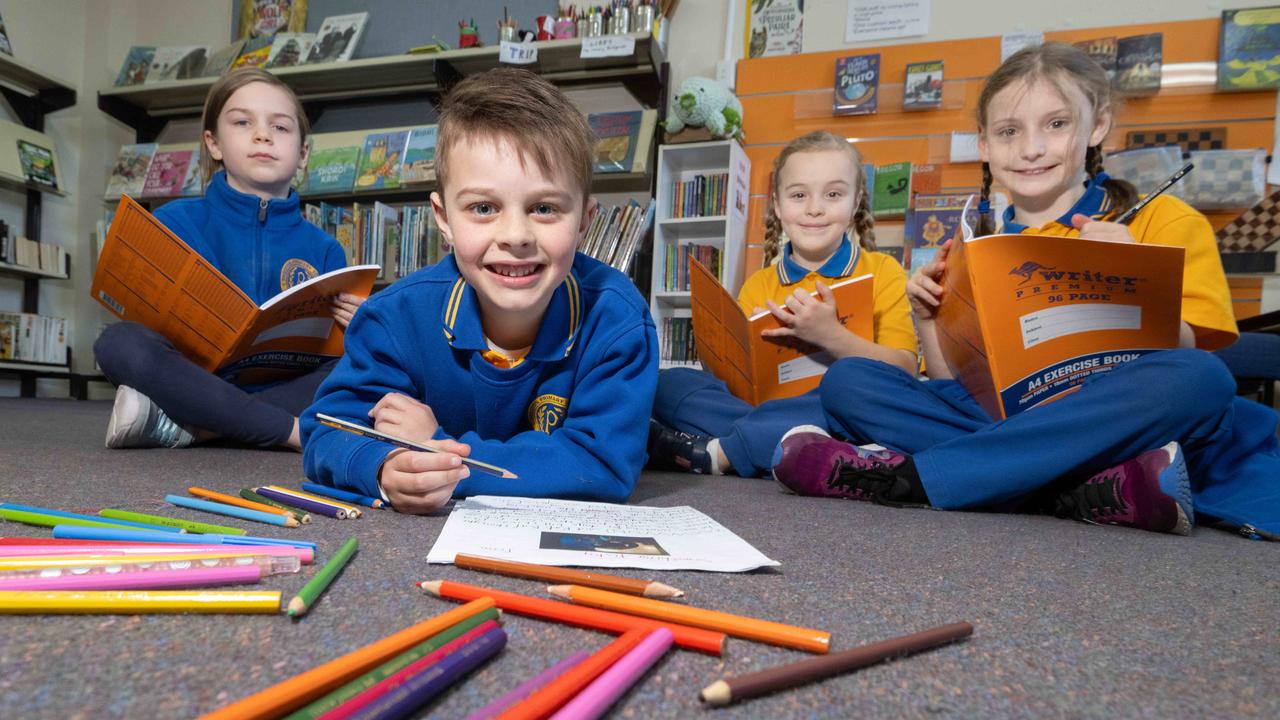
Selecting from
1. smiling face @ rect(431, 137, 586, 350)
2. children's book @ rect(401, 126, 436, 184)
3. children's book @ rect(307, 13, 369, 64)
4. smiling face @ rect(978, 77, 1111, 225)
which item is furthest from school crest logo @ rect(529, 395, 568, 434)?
children's book @ rect(307, 13, 369, 64)

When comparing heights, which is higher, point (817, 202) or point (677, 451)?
point (817, 202)

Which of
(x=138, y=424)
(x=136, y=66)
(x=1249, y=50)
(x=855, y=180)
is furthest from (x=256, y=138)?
(x=1249, y=50)

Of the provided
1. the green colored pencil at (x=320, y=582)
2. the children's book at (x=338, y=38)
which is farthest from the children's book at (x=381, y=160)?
the green colored pencil at (x=320, y=582)

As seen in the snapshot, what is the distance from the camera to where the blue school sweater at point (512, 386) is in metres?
0.85

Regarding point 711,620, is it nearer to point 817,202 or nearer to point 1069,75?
point 1069,75

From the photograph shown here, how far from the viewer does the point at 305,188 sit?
9.59 ft

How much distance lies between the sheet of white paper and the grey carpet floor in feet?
0.08

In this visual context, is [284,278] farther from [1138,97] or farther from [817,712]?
[1138,97]

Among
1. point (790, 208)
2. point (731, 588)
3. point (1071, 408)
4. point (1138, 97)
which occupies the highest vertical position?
point (1138, 97)

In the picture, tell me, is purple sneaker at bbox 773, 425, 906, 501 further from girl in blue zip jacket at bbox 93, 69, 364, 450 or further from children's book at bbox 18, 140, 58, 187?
children's book at bbox 18, 140, 58, 187

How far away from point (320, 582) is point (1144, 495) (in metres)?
0.92

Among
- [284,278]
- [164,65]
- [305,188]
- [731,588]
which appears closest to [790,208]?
[284,278]

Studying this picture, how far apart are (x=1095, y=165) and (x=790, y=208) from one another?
0.62 m

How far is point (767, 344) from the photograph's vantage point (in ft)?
4.62
